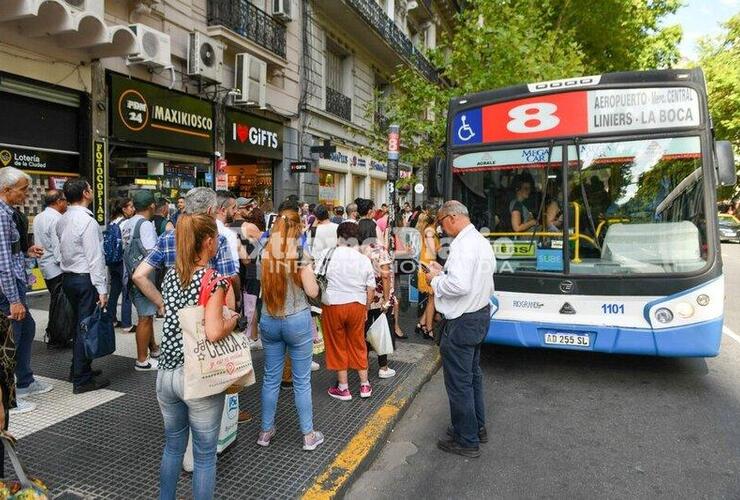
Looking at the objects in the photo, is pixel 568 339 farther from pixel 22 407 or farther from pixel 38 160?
pixel 38 160

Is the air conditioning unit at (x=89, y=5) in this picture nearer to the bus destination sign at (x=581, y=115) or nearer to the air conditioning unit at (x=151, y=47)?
the air conditioning unit at (x=151, y=47)

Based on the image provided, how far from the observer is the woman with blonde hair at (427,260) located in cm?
687

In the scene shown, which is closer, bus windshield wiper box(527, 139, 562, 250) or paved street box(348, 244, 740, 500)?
paved street box(348, 244, 740, 500)

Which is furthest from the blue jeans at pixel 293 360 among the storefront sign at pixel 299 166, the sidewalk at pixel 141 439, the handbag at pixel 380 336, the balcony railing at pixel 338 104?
the balcony railing at pixel 338 104

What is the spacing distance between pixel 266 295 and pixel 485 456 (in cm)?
195

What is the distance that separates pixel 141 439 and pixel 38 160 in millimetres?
7270

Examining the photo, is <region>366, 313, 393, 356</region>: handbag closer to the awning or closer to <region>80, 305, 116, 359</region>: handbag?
<region>80, 305, 116, 359</region>: handbag

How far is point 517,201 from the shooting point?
558cm

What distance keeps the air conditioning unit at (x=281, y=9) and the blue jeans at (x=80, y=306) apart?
11831 mm

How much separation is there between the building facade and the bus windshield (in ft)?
18.4

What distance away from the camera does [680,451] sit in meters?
3.77

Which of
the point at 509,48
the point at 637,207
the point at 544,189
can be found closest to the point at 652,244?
the point at 637,207

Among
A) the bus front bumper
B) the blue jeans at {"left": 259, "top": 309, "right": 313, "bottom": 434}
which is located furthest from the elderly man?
the bus front bumper

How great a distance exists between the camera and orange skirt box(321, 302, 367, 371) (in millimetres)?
4414
